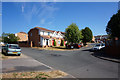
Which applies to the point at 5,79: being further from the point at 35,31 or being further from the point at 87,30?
the point at 87,30

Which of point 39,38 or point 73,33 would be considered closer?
point 73,33

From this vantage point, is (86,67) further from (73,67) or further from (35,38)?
(35,38)

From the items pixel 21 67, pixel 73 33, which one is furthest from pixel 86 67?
pixel 73 33

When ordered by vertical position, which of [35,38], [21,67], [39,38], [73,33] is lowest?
[21,67]

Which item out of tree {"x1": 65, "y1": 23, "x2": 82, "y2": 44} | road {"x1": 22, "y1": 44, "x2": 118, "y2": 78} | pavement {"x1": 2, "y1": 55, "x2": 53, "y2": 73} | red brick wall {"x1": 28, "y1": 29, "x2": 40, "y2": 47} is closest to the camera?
road {"x1": 22, "y1": 44, "x2": 118, "y2": 78}

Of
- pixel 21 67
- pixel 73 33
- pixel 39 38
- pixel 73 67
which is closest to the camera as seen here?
pixel 21 67

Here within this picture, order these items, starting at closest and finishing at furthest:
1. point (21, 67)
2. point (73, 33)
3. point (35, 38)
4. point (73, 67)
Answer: point (21, 67) < point (73, 67) < point (73, 33) < point (35, 38)

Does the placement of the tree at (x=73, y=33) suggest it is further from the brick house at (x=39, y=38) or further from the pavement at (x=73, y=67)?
the pavement at (x=73, y=67)

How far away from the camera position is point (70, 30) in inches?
1085

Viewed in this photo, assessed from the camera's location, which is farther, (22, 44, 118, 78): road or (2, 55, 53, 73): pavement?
(2, 55, 53, 73): pavement

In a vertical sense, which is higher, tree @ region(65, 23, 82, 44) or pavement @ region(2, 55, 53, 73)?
tree @ region(65, 23, 82, 44)

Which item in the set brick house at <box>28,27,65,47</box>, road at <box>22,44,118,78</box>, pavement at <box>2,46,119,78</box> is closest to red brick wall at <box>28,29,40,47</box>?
brick house at <box>28,27,65,47</box>

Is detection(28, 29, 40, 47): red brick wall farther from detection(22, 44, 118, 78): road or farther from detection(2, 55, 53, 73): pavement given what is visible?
detection(2, 55, 53, 73): pavement

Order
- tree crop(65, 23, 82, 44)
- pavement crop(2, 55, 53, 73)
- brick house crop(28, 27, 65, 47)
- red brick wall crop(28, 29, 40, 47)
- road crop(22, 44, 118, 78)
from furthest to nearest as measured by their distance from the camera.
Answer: red brick wall crop(28, 29, 40, 47) → brick house crop(28, 27, 65, 47) → tree crop(65, 23, 82, 44) → pavement crop(2, 55, 53, 73) → road crop(22, 44, 118, 78)
